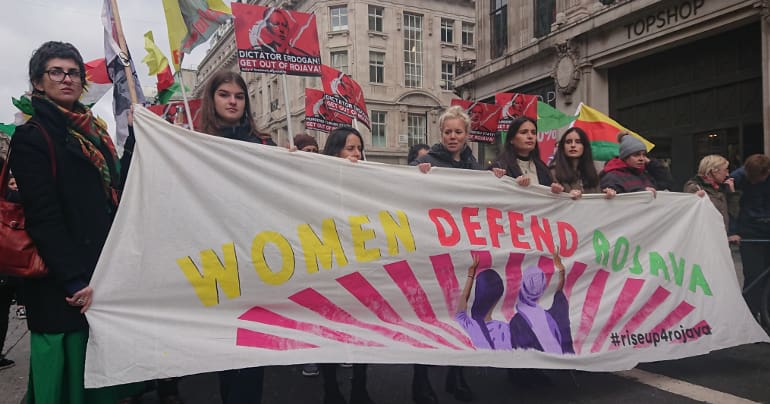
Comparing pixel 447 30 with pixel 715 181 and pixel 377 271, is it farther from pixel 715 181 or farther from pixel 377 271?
pixel 377 271

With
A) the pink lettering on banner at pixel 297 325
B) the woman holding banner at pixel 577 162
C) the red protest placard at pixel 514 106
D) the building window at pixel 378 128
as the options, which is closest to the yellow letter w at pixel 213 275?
the pink lettering on banner at pixel 297 325

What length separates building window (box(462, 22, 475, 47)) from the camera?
145ft

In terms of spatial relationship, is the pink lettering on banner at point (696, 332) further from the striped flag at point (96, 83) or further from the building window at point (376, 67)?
the building window at point (376, 67)

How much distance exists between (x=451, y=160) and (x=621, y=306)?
1.60 meters

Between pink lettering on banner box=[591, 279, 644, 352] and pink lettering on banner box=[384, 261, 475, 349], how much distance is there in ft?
3.35

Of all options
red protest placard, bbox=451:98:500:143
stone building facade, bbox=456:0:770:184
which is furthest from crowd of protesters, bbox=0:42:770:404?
stone building facade, bbox=456:0:770:184

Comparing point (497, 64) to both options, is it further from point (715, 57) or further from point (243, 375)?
point (243, 375)

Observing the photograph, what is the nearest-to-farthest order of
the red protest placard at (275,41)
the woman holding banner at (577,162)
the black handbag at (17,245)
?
the black handbag at (17,245)
the woman holding banner at (577,162)
the red protest placard at (275,41)

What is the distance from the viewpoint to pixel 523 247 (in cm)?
370

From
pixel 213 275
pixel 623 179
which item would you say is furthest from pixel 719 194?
pixel 213 275

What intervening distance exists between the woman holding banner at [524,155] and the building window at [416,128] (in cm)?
3712

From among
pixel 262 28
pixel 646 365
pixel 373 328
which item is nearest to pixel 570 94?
pixel 262 28

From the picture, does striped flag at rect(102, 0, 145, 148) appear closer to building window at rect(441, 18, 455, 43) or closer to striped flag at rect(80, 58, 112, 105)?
striped flag at rect(80, 58, 112, 105)

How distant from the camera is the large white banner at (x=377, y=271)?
8.80 ft
